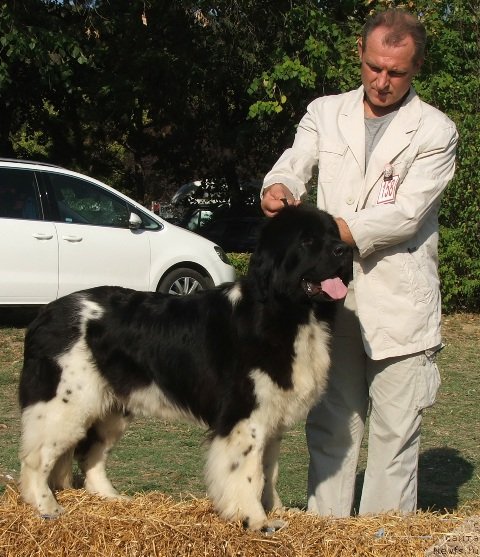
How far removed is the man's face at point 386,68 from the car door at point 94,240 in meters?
7.58

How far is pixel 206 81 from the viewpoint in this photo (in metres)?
21.8

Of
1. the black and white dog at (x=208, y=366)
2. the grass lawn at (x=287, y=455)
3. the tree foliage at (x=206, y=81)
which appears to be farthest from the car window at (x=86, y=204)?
the black and white dog at (x=208, y=366)

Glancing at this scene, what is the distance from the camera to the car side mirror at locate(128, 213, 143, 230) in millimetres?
11984

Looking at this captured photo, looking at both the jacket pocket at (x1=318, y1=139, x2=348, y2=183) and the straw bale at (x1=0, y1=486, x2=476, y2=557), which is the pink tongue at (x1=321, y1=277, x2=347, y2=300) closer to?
the jacket pocket at (x1=318, y1=139, x2=348, y2=183)

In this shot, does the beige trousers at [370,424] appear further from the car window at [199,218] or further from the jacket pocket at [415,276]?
the car window at [199,218]

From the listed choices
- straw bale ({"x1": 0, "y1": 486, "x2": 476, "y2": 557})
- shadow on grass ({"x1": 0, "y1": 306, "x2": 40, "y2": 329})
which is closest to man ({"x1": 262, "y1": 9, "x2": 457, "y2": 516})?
straw bale ({"x1": 0, "y1": 486, "x2": 476, "y2": 557})

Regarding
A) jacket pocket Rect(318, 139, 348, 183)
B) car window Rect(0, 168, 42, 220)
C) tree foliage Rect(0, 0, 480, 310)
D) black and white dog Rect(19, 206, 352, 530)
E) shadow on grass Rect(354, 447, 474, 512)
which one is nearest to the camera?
black and white dog Rect(19, 206, 352, 530)

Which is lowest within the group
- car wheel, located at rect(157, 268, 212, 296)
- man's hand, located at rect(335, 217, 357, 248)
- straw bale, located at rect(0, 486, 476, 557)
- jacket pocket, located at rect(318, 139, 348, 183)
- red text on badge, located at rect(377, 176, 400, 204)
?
straw bale, located at rect(0, 486, 476, 557)

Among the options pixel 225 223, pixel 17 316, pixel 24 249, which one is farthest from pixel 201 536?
pixel 225 223

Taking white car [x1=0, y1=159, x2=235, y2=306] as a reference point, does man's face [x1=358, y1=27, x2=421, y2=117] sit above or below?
above

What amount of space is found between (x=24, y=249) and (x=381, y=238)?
7.78 m

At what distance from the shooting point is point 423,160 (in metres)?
4.42

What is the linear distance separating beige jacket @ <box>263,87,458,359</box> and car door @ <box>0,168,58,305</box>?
23.8 ft

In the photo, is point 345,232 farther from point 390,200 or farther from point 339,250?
point 390,200
